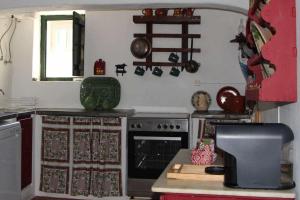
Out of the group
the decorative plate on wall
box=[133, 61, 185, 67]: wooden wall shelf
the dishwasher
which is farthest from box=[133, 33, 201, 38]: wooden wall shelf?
the dishwasher

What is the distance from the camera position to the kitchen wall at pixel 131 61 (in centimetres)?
473

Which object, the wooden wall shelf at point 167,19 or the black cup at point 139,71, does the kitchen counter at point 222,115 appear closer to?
the black cup at point 139,71

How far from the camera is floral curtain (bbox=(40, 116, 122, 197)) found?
436 centimetres

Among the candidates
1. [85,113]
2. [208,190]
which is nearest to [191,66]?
[85,113]

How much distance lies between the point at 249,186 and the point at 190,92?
3064mm

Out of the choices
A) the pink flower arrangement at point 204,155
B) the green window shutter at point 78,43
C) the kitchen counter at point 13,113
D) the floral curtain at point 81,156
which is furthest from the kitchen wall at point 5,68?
the pink flower arrangement at point 204,155

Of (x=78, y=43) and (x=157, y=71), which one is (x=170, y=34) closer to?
(x=157, y=71)

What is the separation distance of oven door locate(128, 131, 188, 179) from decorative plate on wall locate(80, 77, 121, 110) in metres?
A: 0.62

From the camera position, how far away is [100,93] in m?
4.79

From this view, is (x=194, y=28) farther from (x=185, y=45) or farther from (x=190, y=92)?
(x=190, y=92)

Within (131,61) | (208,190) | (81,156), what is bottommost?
(81,156)

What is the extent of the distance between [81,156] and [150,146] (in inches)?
30.7

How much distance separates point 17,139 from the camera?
373cm

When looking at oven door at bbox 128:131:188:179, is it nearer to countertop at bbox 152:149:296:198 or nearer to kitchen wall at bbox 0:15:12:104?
kitchen wall at bbox 0:15:12:104
